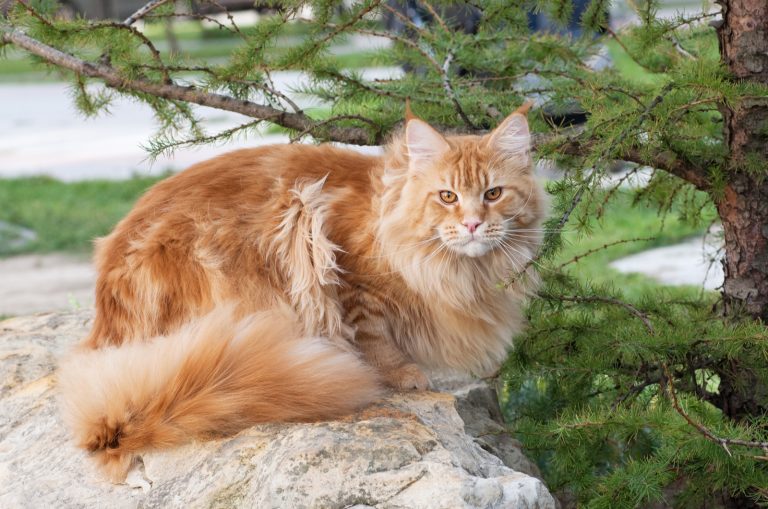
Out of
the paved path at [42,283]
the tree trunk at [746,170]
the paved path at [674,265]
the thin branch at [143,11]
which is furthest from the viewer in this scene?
the paved path at [42,283]

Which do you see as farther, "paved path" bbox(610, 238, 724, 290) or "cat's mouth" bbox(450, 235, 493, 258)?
"paved path" bbox(610, 238, 724, 290)

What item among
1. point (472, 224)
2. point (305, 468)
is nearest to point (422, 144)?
point (472, 224)

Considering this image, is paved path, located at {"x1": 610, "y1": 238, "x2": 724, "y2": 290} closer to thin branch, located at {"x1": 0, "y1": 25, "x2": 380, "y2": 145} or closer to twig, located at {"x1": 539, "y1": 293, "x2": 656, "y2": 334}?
twig, located at {"x1": 539, "y1": 293, "x2": 656, "y2": 334}

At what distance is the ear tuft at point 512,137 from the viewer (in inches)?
101

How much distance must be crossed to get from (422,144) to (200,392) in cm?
94

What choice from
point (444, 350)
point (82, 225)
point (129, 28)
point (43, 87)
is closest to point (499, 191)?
point (444, 350)

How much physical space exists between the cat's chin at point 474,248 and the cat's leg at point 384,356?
33 centimetres

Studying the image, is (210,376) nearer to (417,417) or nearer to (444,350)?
(417,417)

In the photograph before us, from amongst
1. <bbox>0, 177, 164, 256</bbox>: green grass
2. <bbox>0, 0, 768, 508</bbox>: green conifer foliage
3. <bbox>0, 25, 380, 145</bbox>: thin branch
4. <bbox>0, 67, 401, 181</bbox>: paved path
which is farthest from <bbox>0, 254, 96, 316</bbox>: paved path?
<bbox>0, 0, 768, 508</bbox>: green conifer foliage

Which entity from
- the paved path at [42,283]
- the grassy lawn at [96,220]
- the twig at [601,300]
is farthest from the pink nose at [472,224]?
the paved path at [42,283]

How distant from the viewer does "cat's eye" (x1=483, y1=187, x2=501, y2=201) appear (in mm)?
2650

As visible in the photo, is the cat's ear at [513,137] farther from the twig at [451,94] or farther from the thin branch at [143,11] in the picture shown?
the thin branch at [143,11]

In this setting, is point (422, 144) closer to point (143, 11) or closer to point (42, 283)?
point (143, 11)

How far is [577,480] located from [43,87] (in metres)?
15.2
